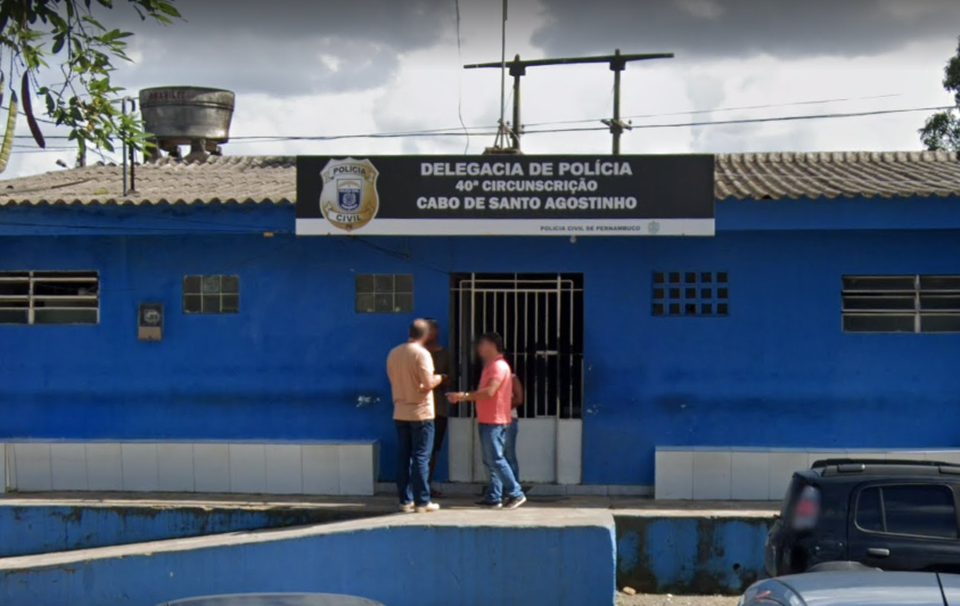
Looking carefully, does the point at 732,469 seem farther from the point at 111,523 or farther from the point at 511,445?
the point at 111,523

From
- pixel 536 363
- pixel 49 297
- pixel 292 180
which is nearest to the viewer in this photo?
pixel 536 363

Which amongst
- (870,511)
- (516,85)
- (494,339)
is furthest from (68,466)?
(516,85)

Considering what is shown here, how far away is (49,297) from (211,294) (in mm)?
1605

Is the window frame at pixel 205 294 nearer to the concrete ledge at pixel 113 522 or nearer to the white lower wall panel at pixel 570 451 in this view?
the concrete ledge at pixel 113 522

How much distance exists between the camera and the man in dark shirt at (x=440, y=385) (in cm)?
1112

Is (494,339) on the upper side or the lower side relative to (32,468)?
upper

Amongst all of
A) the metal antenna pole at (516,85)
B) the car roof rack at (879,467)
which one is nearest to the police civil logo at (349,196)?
the car roof rack at (879,467)

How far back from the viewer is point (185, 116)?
674 inches

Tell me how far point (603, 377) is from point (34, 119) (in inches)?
225

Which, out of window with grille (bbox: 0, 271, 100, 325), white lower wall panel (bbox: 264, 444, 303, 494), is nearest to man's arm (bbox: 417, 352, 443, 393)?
white lower wall panel (bbox: 264, 444, 303, 494)

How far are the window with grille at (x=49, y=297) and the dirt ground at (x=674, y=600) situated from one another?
18.7 ft

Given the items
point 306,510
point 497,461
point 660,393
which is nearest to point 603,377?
point 660,393

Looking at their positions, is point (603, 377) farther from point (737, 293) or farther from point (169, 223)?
point (169, 223)

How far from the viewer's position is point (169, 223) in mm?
11227
